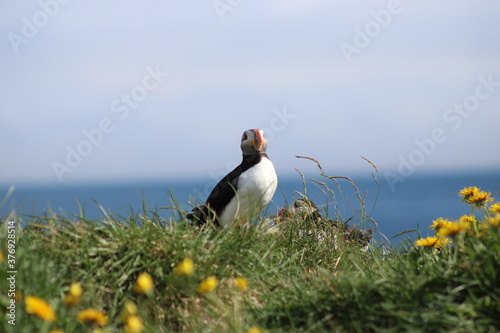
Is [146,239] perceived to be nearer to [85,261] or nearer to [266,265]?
[85,261]

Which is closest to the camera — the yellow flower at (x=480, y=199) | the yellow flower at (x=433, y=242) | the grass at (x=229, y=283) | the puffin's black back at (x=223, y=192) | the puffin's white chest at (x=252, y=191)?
the grass at (x=229, y=283)

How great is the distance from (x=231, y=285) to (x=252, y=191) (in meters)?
1.27

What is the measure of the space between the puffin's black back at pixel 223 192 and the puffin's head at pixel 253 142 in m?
0.05

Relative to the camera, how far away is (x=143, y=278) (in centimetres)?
294

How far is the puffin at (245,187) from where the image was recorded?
201 inches

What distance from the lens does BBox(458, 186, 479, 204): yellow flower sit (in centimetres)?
438

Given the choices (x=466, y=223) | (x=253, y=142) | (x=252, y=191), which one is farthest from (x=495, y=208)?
(x=253, y=142)

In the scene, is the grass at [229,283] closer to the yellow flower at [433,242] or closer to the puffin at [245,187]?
the yellow flower at [433,242]

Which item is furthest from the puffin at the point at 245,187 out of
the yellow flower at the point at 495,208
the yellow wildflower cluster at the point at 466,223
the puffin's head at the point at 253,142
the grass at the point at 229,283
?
the yellow flower at the point at 495,208

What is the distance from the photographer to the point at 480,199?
14.3ft

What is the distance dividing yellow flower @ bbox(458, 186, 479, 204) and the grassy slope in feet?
1.55

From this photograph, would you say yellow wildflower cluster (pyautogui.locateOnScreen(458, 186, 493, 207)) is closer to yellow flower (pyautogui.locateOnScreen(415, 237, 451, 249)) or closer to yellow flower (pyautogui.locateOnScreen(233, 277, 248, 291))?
yellow flower (pyautogui.locateOnScreen(415, 237, 451, 249))

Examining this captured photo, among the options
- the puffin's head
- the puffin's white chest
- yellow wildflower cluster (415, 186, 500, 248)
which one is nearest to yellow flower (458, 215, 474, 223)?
yellow wildflower cluster (415, 186, 500, 248)

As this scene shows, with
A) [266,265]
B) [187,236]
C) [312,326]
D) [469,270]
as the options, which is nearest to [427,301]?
[469,270]
